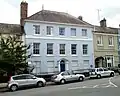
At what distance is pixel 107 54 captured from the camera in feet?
144

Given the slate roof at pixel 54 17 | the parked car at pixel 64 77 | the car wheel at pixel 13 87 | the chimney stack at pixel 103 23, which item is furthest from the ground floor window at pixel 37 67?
the chimney stack at pixel 103 23

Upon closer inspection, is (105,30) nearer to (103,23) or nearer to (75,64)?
(103,23)

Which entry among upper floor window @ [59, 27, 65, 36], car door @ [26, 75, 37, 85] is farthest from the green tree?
upper floor window @ [59, 27, 65, 36]

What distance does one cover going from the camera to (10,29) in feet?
125

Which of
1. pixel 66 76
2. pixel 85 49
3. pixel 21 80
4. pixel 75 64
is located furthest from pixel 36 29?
pixel 21 80

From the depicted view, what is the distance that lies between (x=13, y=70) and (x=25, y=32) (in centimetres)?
797

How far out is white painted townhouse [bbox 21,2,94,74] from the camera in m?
37.9

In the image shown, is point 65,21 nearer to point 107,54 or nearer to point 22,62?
point 107,54

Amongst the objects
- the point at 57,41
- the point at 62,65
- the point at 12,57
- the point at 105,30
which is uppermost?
the point at 105,30

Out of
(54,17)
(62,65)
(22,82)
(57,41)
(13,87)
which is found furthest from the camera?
(54,17)

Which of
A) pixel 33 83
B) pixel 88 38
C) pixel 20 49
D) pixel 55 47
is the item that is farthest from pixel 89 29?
pixel 33 83

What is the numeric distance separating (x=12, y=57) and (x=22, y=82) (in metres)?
5.20

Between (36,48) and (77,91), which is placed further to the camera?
(36,48)

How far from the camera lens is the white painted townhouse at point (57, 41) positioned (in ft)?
124
